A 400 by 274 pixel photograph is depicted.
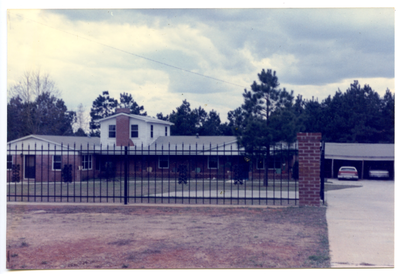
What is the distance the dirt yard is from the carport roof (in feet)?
72.5

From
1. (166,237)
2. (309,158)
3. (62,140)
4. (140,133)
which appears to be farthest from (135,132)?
(166,237)

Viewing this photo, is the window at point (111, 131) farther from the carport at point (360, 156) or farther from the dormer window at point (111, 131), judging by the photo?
the carport at point (360, 156)

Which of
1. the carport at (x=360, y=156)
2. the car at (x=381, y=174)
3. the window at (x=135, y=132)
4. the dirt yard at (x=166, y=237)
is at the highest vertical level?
the window at (x=135, y=132)

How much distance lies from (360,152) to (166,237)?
27.9m

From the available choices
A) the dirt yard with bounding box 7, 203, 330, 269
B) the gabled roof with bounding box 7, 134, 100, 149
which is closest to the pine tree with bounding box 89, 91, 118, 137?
the gabled roof with bounding box 7, 134, 100, 149

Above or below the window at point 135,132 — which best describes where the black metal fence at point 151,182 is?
below

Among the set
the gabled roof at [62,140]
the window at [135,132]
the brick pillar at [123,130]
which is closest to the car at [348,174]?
the window at [135,132]

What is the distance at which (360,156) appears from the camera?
30.5m

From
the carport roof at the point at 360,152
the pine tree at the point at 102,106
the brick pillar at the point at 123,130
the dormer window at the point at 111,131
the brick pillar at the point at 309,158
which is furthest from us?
the pine tree at the point at 102,106

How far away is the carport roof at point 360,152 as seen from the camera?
30189mm

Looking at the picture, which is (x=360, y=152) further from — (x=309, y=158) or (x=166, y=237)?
(x=166, y=237)

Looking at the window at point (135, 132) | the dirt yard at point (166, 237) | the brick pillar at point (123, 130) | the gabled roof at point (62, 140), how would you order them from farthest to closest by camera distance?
the window at point (135, 132), the brick pillar at point (123, 130), the gabled roof at point (62, 140), the dirt yard at point (166, 237)

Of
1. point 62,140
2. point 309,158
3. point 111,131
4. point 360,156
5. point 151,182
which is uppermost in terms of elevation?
point 111,131
